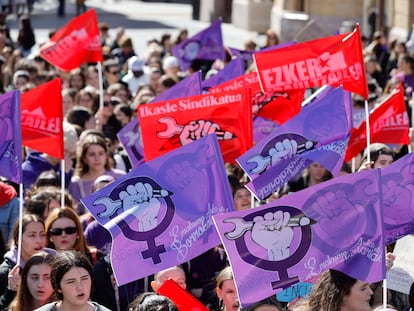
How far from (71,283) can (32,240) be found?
1624mm

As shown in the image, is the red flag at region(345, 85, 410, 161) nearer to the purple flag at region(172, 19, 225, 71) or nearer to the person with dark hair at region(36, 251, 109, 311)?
the person with dark hair at region(36, 251, 109, 311)

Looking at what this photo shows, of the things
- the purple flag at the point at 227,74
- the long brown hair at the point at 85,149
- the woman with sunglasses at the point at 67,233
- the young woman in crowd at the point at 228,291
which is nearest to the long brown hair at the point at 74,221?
the woman with sunglasses at the point at 67,233

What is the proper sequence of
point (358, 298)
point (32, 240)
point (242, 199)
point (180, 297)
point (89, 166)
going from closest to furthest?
point (358, 298) → point (180, 297) → point (32, 240) → point (242, 199) → point (89, 166)

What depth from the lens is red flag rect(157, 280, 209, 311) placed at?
332 inches

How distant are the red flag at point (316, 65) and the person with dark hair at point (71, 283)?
3.76m

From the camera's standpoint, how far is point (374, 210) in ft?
26.7

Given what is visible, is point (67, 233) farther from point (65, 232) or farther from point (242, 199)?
point (242, 199)

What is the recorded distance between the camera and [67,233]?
1012 centimetres

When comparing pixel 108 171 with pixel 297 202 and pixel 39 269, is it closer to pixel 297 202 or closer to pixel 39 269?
pixel 39 269

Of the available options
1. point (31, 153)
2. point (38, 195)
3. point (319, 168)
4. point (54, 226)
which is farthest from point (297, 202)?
point (31, 153)

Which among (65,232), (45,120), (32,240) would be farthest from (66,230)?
(45,120)

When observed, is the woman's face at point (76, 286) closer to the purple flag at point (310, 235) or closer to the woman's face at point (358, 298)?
the purple flag at point (310, 235)

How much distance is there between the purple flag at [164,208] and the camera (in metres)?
8.83

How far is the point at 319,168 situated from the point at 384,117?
844 mm
